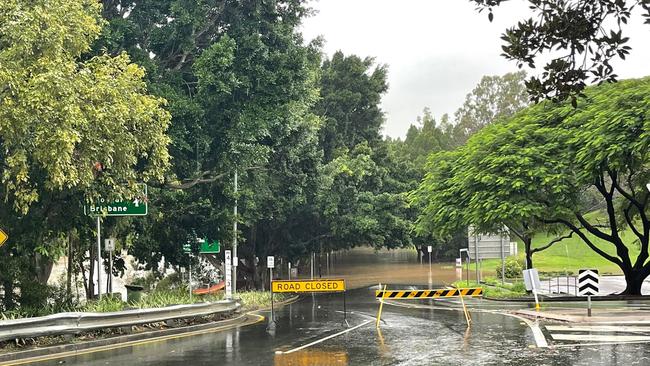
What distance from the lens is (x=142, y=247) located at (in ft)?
92.9

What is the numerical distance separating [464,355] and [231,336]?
6381 mm

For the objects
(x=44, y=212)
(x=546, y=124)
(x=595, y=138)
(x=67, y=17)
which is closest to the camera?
(x=67, y=17)

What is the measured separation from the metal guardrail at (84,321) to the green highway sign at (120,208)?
121 inches

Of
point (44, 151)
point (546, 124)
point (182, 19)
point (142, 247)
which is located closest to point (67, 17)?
point (44, 151)

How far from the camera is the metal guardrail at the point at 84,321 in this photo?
12761mm

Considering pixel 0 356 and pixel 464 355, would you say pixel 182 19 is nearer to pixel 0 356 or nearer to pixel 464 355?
pixel 0 356

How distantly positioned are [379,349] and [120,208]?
936 cm

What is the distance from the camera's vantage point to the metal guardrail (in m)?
12.8

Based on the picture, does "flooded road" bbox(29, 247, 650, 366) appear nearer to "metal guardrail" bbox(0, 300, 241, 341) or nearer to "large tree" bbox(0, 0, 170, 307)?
"metal guardrail" bbox(0, 300, 241, 341)

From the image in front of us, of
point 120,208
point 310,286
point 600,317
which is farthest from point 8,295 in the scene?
point 600,317

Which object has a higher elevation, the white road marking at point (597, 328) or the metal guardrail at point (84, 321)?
the metal guardrail at point (84, 321)

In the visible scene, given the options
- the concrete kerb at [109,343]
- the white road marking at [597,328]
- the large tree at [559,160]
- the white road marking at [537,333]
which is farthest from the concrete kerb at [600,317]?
the concrete kerb at [109,343]

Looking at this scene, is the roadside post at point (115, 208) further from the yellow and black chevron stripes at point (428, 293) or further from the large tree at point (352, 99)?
the large tree at point (352, 99)

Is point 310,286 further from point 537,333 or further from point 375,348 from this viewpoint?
point 537,333
